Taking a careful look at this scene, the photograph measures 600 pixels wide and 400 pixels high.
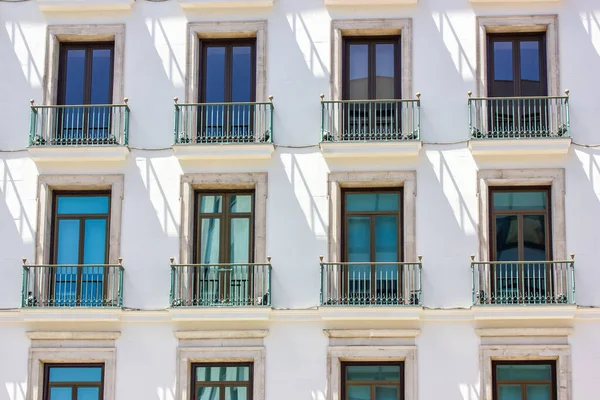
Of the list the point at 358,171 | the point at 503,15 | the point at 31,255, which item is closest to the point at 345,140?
the point at 358,171

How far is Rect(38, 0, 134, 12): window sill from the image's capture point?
2592 cm

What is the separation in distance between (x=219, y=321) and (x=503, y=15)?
27.6 ft

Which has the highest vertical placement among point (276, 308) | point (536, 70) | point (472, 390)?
point (536, 70)

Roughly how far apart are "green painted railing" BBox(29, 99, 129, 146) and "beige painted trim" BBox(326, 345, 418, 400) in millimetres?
6001

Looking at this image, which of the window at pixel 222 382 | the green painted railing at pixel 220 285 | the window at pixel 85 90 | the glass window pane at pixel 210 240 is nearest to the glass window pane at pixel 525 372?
the green painted railing at pixel 220 285

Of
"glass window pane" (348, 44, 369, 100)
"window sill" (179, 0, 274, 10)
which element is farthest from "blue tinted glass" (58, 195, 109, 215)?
"glass window pane" (348, 44, 369, 100)

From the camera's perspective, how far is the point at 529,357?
23.8 m

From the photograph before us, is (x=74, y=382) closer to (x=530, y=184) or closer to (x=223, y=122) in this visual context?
(x=223, y=122)

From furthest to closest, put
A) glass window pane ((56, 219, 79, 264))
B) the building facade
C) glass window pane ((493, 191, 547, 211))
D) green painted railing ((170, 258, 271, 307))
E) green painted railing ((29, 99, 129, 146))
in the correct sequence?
green painted railing ((29, 99, 129, 146)) → glass window pane ((56, 219, 79, 264)) → glass window pane ((493, 191, 547, 211)) → green painted railing ((170, 258, 271, 307)) → the building facade

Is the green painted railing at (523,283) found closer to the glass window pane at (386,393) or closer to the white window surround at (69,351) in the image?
the glass window pane at (386,393)

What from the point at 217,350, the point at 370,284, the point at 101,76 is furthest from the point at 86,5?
the point at 370,284

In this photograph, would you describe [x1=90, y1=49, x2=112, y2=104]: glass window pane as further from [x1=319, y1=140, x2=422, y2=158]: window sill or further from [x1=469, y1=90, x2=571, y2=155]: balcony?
[x1=469, y1=90, x2=571, y2=155]: balcony

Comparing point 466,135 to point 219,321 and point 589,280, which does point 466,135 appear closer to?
point 589,280

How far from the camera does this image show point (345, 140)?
24812mm
